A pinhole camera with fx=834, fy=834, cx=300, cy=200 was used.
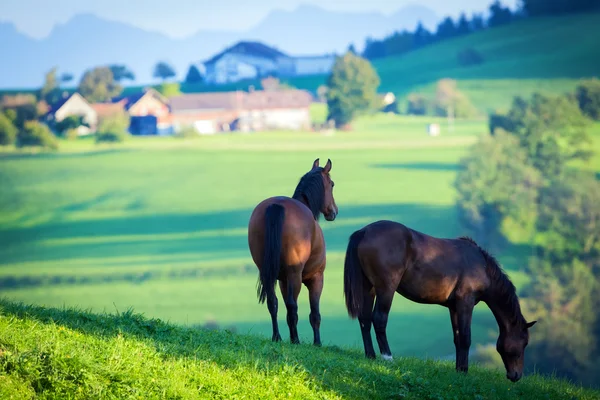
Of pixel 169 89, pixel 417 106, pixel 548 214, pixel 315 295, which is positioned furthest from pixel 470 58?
A: pixel 315 295

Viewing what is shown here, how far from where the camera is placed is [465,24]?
4619 inches

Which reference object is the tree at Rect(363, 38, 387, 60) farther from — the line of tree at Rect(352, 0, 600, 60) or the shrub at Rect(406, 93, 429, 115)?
the shrub at Rect(406, 93, 429, 115)

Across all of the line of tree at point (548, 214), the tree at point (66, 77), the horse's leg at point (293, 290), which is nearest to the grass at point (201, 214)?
the line of tree at point (548, 214)

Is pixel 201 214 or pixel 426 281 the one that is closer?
pixel 426 281

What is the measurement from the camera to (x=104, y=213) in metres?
72.6

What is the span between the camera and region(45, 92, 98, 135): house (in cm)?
8125

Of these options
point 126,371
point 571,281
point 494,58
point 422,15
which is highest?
point 422,15

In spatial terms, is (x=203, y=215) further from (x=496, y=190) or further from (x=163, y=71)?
(x=163, y=71)

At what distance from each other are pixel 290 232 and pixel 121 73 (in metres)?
94.4

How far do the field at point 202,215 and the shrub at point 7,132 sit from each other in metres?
1.94

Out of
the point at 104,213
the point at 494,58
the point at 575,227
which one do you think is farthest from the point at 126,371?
the point at 494,58

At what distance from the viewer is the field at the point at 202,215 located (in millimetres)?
49500

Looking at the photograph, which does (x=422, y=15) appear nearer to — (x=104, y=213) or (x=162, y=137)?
(x=162, y=137)

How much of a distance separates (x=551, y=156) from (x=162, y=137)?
3950cm
